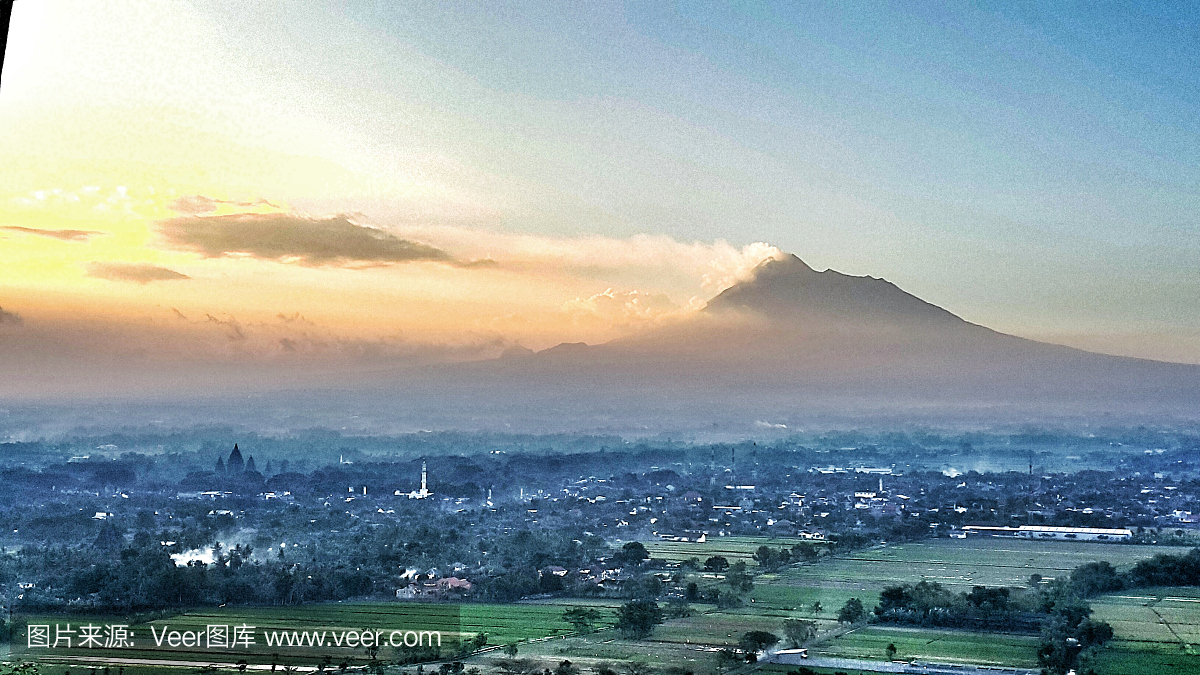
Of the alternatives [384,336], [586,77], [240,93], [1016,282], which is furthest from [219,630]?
[1016,282]

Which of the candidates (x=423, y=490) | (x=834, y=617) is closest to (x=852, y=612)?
(x=834, y=617)

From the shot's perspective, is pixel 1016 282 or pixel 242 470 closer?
pixel 1016 282

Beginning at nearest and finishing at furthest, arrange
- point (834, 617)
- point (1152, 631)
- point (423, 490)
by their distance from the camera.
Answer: point (1152, 631) < point (834, 617) < point (423, 490)

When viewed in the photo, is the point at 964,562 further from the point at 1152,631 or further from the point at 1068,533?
the point at 1152,631

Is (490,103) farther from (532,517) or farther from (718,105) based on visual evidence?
(532,517)

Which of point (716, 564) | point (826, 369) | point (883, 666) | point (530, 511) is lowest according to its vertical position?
point (883, 666)

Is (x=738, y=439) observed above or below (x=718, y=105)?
below

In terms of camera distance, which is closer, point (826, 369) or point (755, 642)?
point (755, 642)

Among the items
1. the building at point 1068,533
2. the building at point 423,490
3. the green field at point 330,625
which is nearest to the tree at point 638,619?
the green field at point 330,625
